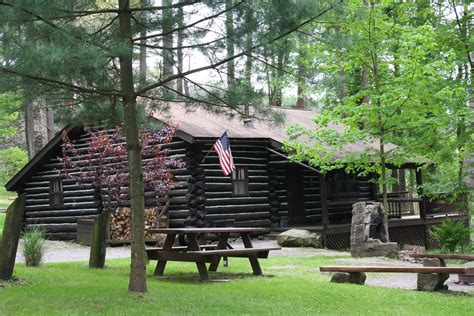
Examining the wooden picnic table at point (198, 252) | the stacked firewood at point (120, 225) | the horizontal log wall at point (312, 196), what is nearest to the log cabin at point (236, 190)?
the horizontal log wall at point (312, 196)

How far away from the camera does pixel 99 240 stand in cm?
1202

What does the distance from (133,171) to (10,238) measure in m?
2.80

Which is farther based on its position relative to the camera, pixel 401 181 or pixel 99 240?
pixel 401 181

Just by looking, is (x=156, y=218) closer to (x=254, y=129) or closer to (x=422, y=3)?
(x=254, y=129)

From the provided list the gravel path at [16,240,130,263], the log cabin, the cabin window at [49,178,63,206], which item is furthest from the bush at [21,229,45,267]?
the cabin window at [49,178,63,206]

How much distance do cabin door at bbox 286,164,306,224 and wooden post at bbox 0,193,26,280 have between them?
13.6 metres

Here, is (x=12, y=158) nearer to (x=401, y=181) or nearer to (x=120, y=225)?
(x=120, y=225)

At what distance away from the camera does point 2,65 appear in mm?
7773

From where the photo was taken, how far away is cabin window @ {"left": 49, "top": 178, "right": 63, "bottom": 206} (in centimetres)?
2372

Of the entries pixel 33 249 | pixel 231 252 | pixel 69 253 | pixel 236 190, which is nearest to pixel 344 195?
pixel 236 190

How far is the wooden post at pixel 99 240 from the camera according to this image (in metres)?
11.8

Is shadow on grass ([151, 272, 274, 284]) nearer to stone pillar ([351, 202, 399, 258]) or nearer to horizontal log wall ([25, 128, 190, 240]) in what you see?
stone pillar ([351, 202, 399, 258])

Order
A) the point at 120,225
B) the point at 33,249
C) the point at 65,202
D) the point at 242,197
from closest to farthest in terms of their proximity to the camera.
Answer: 1. the point at 33,249
2. the point at 120,225
3. the point at 242,197
4. the point at 65,202

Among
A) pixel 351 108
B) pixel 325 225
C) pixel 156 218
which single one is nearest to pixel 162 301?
pixel 351 108
